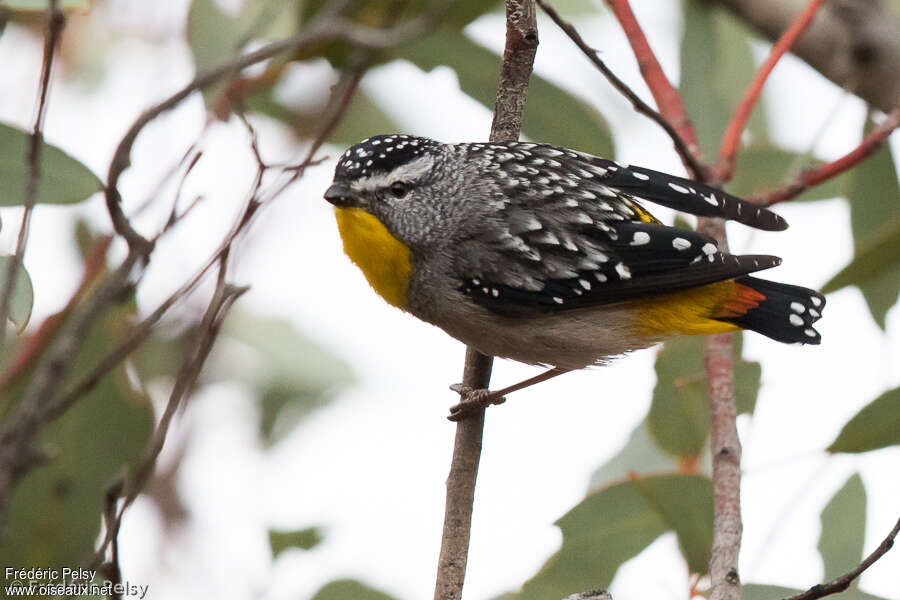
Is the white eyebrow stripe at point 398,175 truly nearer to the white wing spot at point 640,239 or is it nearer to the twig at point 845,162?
the white wing spot at point 640,239

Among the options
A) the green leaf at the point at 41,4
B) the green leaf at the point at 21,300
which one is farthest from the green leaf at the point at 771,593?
the green leaf at the point at 41,4

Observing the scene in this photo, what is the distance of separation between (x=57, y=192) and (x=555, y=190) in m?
1.35

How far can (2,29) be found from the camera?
1.91 m

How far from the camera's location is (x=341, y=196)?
2.90m

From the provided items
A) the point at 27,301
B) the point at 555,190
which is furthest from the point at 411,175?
the point at 27,301

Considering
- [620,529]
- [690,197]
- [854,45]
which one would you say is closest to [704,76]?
[854,45]

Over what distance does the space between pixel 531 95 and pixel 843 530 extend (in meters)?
1.60

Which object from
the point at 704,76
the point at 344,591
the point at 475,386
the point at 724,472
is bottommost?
the point at 344,591

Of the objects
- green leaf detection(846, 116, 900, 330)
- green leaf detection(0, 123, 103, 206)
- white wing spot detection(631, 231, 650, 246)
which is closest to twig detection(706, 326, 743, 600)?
white wing spot detection(631, 231, 650, 246)

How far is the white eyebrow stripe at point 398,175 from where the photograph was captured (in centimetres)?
298

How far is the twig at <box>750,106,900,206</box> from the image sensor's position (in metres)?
2.89

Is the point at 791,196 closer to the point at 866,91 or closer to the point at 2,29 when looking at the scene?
the point at 866,91

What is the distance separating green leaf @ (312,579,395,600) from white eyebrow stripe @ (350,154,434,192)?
1.05m

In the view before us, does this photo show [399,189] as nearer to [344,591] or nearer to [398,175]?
[398,175]
